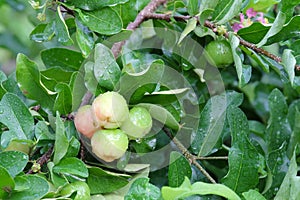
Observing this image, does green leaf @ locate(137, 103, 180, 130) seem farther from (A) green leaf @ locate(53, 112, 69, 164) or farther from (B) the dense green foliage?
(A) green leaf @ locate(53, 112, 69, 164)

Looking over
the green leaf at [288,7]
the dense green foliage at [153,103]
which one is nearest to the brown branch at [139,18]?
the dense green foliage at [153,103]

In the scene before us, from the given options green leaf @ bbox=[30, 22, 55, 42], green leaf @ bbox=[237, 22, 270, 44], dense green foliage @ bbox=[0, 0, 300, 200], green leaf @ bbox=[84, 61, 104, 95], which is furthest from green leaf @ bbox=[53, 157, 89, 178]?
green leaf @ bbox=[237, 22, 270, 44]

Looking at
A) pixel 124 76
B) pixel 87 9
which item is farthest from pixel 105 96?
pixel 87 9

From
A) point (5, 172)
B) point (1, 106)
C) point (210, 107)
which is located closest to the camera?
point (5, 172)

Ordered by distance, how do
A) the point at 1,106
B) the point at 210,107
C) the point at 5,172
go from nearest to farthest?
the point at 5,172
the point at 1,106
the point at 210,107

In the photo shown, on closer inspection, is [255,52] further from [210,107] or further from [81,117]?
[81,117]

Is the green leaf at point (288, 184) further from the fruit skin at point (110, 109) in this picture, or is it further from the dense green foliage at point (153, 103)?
the fruit skin at point (110, 109)

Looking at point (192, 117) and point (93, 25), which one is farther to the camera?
point (192, 117)
